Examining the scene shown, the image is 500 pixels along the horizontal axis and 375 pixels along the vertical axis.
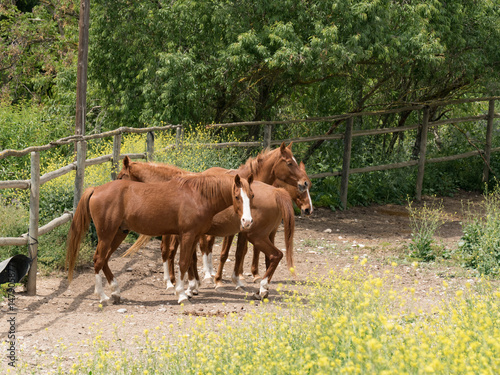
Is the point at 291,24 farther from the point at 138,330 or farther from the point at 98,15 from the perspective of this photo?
the point at 138,330

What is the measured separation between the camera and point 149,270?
845 centimetres

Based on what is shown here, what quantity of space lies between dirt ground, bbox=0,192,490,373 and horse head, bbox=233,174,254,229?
0.90 m

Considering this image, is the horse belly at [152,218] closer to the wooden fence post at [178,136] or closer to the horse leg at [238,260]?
the horse leg at [238,260]

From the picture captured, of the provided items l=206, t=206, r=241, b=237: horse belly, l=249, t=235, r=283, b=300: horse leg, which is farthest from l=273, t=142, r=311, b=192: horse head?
l=249, t=235, r=283, b=300: horse leg

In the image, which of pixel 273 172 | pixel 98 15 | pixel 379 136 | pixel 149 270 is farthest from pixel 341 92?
pixel 149 270

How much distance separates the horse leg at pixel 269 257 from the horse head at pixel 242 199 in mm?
614

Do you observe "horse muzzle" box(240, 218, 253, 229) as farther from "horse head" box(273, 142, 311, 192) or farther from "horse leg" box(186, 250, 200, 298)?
"horse head" box(273, 142, 311, 192)

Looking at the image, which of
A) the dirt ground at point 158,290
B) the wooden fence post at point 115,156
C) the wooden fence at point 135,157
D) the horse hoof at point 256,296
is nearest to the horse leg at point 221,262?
the dirt ground at point 158,290

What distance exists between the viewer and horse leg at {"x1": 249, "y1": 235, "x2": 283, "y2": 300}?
7051 mm

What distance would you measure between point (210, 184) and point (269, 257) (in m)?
1.06

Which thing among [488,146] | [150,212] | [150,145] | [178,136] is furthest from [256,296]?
[488,146]

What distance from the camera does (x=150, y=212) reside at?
22.6 feet

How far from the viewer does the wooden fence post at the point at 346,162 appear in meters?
13.5

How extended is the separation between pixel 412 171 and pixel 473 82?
8.47 ft
